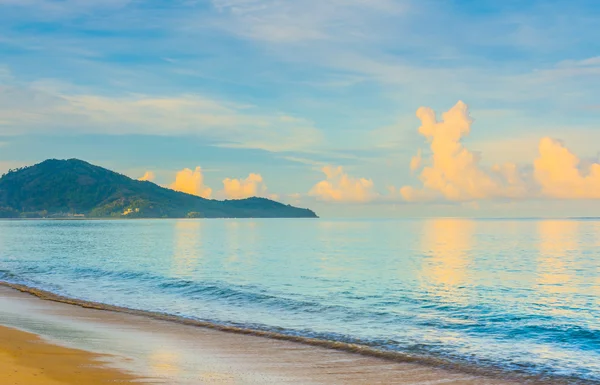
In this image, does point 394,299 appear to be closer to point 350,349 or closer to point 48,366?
point 350,349

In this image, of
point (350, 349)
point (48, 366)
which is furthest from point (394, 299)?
point (48, 366)

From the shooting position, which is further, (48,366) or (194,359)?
(194,359)

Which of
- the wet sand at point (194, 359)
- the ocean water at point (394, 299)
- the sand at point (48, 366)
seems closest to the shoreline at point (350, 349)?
the wet sand at point (194, 359)

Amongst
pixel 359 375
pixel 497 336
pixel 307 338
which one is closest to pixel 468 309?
pixel 497 336

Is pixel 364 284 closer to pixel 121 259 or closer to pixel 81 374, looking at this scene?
pixel 81 374

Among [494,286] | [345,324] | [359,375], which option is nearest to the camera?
[359,375]

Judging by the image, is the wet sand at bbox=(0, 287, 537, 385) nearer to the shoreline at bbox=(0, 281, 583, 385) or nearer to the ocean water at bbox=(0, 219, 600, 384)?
the shoreline at bbox=(0, 281, 583, 385)

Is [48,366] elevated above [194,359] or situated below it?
above

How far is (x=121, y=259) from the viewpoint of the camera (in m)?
67.2

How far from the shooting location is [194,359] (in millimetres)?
17391

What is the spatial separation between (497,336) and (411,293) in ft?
44.2

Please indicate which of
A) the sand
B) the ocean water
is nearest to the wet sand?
the sand

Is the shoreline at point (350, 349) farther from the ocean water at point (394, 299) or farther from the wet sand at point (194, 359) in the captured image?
the ocean water at point (394, 299)

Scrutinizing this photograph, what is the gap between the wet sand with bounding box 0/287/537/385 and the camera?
50.1ft
